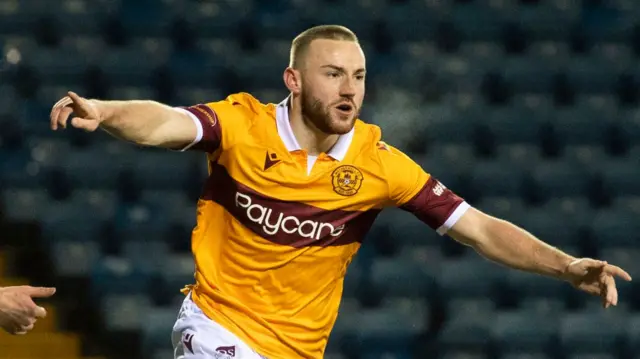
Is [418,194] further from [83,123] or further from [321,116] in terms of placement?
[83,123]

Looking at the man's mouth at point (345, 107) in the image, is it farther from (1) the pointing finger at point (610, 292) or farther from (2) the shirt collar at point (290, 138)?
(1) the pointing finger at point (610, 292)

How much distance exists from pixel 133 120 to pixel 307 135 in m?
0.71

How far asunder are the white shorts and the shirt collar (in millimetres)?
661

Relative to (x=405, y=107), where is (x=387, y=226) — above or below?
below

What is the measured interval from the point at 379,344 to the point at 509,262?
8.61 ft

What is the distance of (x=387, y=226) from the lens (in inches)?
280

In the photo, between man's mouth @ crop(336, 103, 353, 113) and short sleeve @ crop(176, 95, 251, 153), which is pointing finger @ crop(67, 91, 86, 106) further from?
man's mouth @ crop(336, 103, 353, 113)

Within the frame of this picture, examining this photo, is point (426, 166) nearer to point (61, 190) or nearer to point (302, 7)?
point (302, 7)

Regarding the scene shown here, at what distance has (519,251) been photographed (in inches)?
163

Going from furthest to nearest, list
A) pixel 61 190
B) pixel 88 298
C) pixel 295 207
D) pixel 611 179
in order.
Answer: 1. pixel 611 179
2. pixel 61 190
3. pixel 88 298
4. pixel 295 207

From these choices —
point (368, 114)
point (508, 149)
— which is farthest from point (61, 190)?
point (508, 149)

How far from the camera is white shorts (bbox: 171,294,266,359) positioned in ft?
12.8

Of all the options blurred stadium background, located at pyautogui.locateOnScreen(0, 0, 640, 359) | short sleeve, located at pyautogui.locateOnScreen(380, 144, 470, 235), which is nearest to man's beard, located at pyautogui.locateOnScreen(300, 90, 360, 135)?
short sleeve, located at pyautogui.locateOnScreen(380, 144, 470, 235)

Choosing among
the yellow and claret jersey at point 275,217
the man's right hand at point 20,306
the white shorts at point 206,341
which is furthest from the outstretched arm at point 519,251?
the man's right hand at point 20,306
